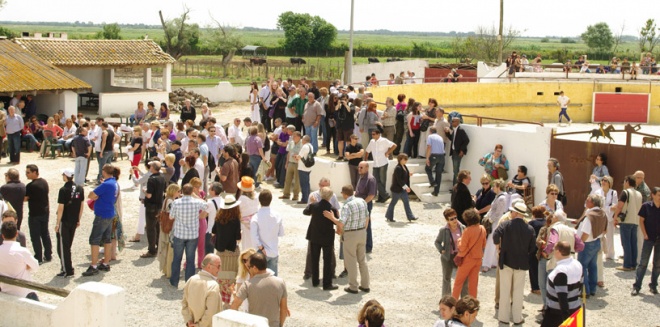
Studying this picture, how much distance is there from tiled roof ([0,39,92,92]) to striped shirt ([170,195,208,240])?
15.4 meters

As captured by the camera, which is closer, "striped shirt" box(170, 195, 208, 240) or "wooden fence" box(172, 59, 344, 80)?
"striped shirt" box(170, 195, 208, 240)

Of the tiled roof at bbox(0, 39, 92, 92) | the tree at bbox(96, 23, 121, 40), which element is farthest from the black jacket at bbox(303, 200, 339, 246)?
the tree at bbox(96, 23, 121, 40)

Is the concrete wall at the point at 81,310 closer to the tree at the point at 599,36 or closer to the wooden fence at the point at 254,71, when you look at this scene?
the wooden fence at the point at 254,71

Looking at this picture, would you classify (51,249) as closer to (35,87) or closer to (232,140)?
(232,140)

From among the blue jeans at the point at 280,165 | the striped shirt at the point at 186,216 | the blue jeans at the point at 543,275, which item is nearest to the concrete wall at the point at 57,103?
the blue jeans at the point at 280,165

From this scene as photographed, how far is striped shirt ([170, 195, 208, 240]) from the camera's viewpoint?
1247 centimetres

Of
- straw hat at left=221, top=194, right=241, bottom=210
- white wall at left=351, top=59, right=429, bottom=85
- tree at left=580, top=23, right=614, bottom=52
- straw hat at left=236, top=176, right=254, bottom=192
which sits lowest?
straw hat at left=221, top=194, right=241, bottom=210

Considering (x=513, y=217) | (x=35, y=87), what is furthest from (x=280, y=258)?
(x=35, y=87)

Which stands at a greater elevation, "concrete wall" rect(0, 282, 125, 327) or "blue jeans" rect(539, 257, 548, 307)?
"concrete wall" rect(0, 282, 125, 327)

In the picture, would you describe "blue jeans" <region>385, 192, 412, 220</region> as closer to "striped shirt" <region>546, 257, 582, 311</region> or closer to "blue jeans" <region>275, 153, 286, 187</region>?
"blue jeans" <region>275, 153, 286, 187</region>

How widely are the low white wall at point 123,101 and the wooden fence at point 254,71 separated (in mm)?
17429

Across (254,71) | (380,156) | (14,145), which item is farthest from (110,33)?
(380,156)

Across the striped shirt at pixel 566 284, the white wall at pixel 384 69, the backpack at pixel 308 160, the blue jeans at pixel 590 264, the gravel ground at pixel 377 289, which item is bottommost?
the gravel ground at pixel 377 289

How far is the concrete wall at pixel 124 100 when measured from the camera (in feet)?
103
